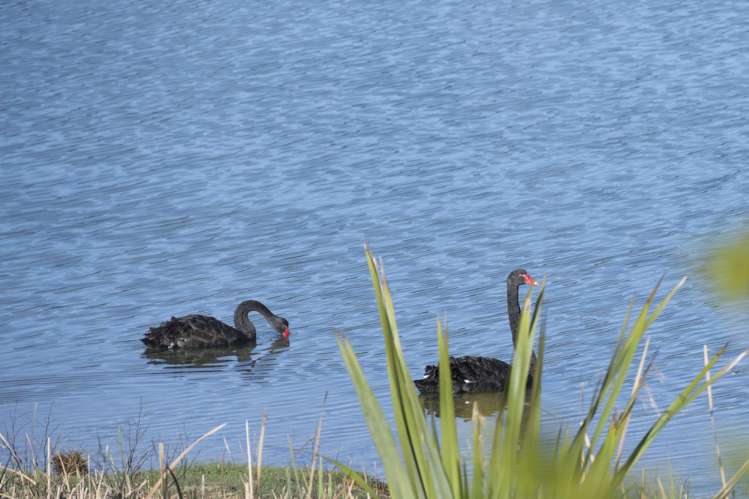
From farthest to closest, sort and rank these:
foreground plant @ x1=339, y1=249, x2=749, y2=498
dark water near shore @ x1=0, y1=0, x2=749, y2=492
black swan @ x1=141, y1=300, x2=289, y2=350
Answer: black swan @ x1=141, y1=300, x2=289, y2=350, dark water near shore @ x1=0, y1=0, x2=749, y2=492, foreground plant @ x1=339, y1=249, x2=749, y2=498

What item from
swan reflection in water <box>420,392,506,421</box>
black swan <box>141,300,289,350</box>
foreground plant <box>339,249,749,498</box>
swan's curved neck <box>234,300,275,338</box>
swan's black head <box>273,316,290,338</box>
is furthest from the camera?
swan's curved neck <box>234,300,275,338</box>

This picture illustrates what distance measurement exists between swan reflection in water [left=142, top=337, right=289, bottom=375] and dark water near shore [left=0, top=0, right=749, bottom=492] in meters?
0.05

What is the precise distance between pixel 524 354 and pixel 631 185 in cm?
1499

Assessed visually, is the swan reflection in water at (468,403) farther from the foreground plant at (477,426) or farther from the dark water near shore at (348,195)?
the foreground plant at (477,426)

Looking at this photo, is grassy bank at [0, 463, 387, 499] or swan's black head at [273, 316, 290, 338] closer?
grassy bank at [0, 463, 387, 499]

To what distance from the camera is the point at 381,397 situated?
10023 mm

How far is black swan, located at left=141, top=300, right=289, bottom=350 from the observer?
12086 millimetres

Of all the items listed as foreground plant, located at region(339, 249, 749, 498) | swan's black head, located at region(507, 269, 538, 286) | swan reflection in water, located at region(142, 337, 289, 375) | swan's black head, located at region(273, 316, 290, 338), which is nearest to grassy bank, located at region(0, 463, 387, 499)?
foreground plant, located at region(339, 249, 749, 498)

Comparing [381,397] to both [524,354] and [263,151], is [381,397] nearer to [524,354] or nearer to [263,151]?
[524,354]

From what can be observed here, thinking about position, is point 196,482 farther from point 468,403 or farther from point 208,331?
point 208,331

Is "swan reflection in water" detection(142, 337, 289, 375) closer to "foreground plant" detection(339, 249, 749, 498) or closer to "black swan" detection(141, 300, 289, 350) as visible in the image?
"black swan" detection(141, 300, 289, 350)

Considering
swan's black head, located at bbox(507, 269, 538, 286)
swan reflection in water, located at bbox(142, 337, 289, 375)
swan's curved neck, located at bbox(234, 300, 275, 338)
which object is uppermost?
swan's black head, located at bbox(507, 269, 538, 286)

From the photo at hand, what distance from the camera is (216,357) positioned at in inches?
501

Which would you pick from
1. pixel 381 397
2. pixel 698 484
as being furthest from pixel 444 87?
pixel 698 484
